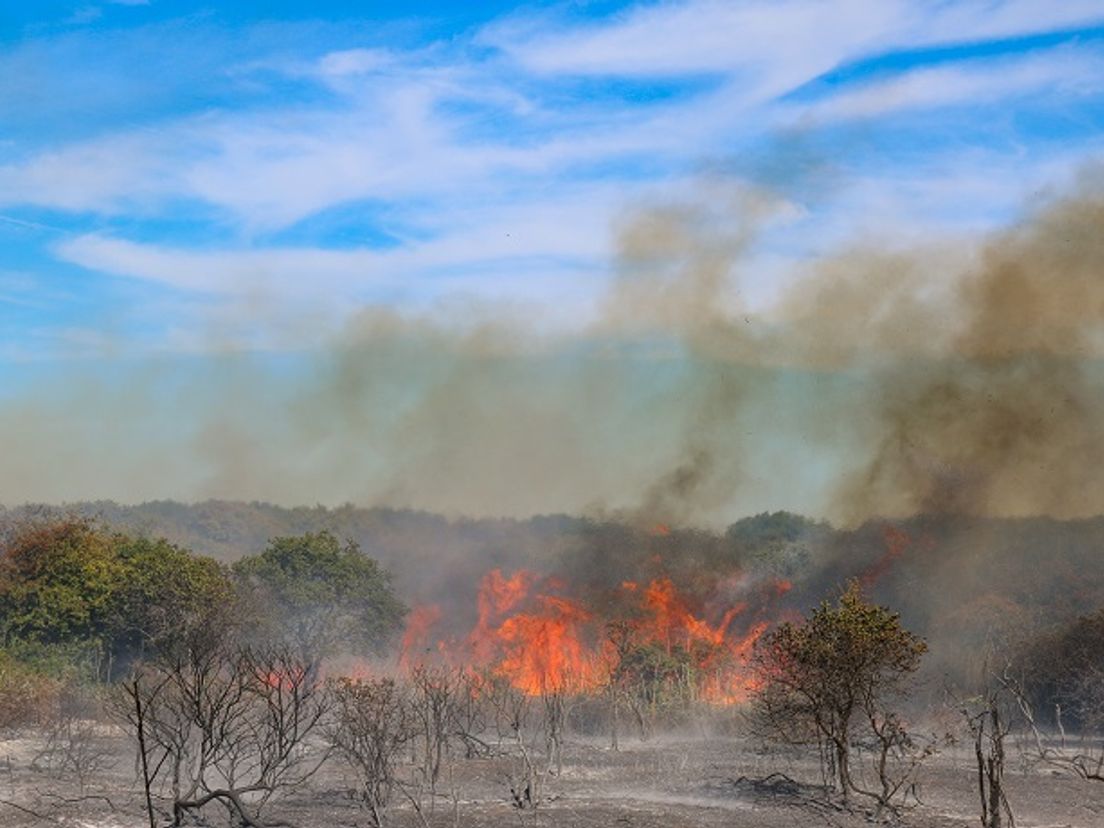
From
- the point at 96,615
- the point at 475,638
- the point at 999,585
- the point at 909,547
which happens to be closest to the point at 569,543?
the point at 475,638

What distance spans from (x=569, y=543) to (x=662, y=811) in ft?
247

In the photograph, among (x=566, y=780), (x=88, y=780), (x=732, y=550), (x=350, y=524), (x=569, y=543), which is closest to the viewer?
(x=88, y=780)

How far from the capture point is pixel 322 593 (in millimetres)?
87875

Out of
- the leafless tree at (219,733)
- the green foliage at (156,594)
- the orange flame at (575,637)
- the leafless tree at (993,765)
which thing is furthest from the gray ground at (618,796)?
the orange flame at (575,637)

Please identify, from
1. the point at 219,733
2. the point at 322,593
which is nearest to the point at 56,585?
the point at 322,593

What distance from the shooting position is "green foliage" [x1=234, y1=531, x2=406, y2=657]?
86312mm

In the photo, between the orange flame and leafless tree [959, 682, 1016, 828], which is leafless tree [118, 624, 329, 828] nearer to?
leafless tree [959, 682, 1016, 828]

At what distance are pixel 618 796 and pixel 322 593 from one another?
49.1 meters

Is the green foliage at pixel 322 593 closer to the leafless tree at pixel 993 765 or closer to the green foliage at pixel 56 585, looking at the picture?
the green foliage at pixel 56 585

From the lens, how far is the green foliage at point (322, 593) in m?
86.3

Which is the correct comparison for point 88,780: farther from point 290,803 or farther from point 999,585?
point 999,585

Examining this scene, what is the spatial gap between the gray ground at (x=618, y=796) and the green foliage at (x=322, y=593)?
107 feet

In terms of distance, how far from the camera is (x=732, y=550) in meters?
104

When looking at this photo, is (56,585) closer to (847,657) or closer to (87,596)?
(87,596)
